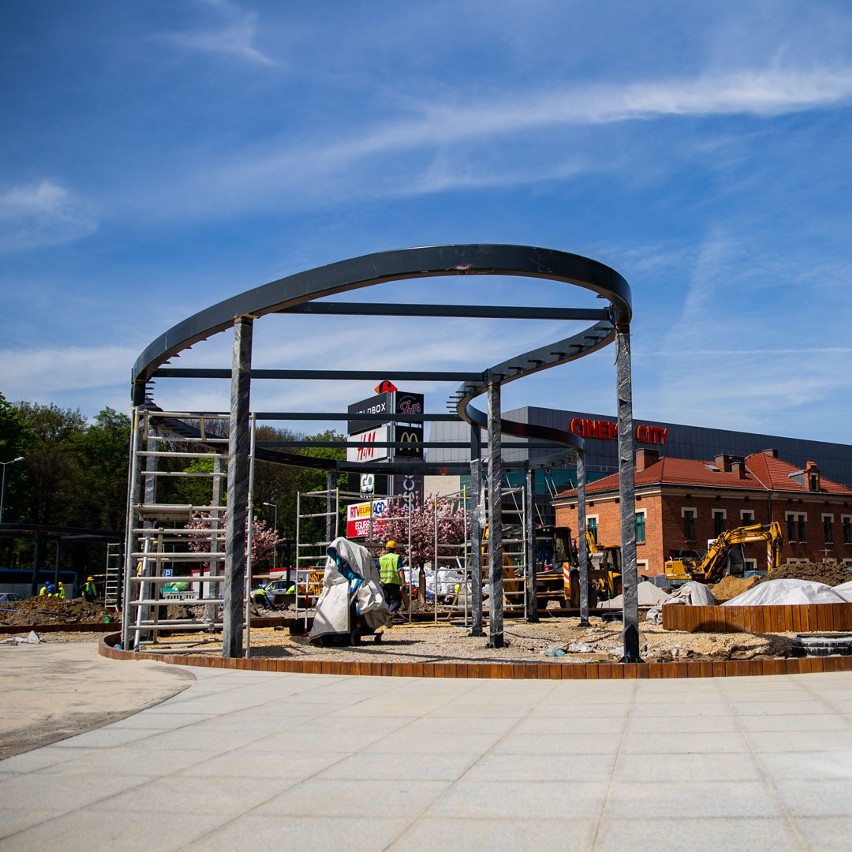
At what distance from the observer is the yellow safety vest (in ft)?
61.8

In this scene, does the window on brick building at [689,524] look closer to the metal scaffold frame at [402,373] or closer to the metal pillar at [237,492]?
the metal scaffold frame at [402,373]

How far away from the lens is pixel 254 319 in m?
11.7

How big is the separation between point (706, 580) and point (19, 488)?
42.1 m

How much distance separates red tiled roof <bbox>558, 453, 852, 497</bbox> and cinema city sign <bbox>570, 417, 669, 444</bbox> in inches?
541

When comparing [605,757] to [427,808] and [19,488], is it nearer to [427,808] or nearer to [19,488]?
[427,808]

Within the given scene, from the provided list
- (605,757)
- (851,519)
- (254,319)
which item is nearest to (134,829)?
(605,757)

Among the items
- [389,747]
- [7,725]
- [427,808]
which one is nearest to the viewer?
[427,808]

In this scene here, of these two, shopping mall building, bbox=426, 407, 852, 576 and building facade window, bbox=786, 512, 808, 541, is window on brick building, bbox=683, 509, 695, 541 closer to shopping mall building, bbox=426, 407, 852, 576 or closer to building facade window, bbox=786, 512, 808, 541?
shopping mall building, bbox=426, 407, 852, 576

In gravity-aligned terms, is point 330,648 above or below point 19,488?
below

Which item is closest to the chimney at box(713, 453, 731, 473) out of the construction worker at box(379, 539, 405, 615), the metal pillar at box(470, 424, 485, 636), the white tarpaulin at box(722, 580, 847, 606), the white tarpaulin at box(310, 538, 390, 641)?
the white tarpaulin at box(722, 580, 847, 606)

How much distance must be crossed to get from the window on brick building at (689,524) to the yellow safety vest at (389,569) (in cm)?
3874

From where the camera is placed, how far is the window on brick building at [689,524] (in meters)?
54.4

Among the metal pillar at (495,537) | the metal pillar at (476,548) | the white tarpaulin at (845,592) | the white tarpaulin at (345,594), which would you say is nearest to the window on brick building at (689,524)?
the white tarpaulin at (845,592)

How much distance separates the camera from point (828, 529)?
61125 mm
